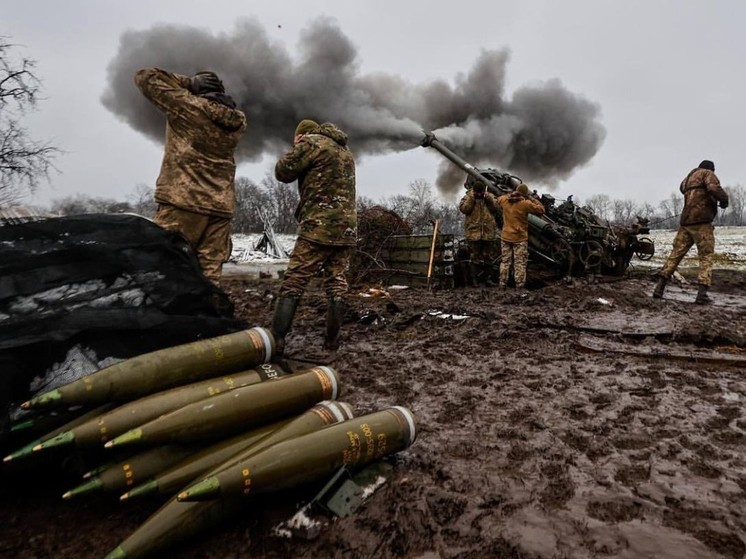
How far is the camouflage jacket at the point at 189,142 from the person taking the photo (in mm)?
3178

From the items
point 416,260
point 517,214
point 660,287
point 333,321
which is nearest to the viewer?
point 333,321

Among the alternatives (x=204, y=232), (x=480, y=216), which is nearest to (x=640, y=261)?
(x=480, y=216)

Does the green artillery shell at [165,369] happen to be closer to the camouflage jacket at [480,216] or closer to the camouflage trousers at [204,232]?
the camouflage trousers at [204,232]

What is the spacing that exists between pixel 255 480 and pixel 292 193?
54.1m

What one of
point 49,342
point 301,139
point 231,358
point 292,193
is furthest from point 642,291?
point 292,193

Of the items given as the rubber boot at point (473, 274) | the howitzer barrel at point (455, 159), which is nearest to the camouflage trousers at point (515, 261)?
the rubber boot at point (473, 274)

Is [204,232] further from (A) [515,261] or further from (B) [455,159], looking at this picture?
(B) [455,159]

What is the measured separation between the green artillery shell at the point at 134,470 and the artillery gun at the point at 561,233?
8.08m

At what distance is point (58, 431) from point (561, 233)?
902 centimetres

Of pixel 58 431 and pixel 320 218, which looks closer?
pixel 58 431

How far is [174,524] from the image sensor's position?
133 centimetres

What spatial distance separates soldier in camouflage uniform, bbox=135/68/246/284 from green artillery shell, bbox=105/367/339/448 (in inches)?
68.8

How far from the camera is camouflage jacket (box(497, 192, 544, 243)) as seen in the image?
25.1 feet

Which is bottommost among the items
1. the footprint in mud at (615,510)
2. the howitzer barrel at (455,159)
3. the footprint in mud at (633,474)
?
the footprint in mud at (615,510)
